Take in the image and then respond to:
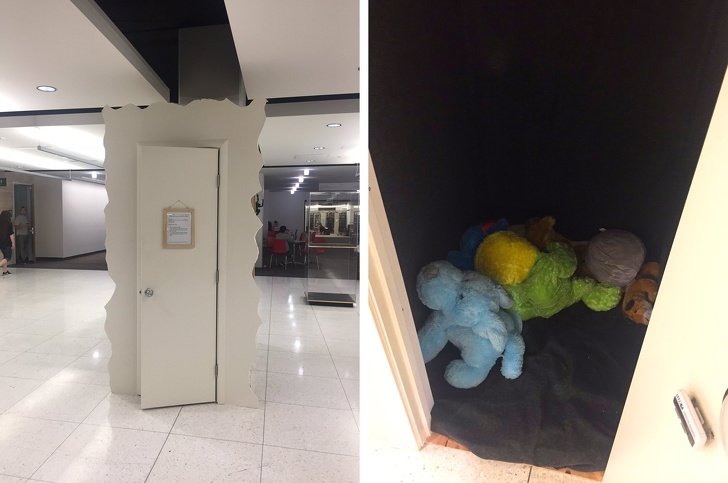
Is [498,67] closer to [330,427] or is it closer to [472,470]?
[472,470]

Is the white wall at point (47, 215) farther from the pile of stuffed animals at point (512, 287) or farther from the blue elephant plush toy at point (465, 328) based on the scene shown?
the blue elephant plush toy at point (465, 328)

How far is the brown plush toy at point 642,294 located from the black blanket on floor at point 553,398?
66mm

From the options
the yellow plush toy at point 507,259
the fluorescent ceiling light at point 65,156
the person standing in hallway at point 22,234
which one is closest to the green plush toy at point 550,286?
the yellow plush toy at point 507,259

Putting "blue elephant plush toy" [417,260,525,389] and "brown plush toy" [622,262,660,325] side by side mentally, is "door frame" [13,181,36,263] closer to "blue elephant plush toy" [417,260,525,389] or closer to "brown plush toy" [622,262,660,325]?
"blue elephant plush toy" [417,260,525,389]

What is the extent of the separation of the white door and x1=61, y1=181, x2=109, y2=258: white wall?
8.05 m

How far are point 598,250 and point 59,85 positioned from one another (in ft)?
13.2

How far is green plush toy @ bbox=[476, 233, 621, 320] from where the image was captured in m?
1.91

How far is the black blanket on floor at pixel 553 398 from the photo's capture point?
55.4 inches

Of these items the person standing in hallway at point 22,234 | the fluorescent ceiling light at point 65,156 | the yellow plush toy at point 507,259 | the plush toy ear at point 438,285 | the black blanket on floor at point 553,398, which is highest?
the fluorescent ceiling light at point 65,156

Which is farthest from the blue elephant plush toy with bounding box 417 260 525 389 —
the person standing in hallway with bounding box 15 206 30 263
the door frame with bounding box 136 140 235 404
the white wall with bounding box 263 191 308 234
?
the white wall with bounding box 263 191 308 234

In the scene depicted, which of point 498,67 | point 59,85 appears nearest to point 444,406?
point 498,67

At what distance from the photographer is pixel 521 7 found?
1.68 metres

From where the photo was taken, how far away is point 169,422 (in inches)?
82.4

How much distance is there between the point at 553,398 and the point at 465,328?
47cm
